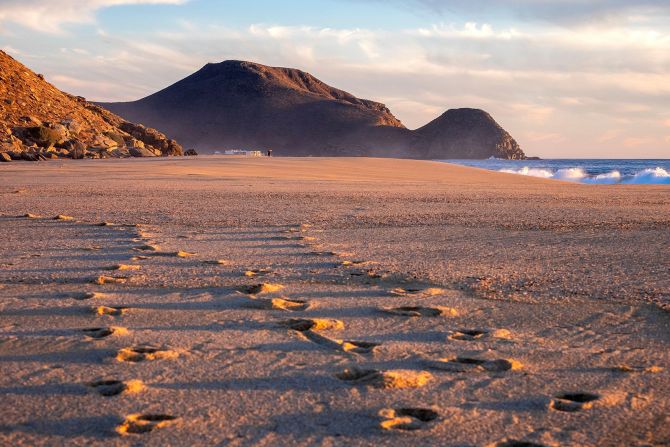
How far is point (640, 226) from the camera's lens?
884 centimetres

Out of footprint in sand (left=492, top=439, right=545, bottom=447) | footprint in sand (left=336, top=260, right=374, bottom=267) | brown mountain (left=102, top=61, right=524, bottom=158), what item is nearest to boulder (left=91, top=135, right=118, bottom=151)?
footprint in sand (left=336, top=260, right=374, bottom=267)

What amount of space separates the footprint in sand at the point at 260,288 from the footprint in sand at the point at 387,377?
1651 millimetres

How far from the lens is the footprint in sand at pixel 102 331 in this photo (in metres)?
3.51

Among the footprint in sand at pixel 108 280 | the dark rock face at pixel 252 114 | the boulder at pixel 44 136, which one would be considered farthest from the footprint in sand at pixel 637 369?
the dark rock face at pixel 252 114

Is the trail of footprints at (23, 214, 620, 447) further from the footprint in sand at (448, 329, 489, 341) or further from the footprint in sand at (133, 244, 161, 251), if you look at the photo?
the footprint in sand at (133, 244, 161, 251)

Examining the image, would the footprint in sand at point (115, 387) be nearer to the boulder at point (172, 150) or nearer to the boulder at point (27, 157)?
the boulder at point (27, 157)

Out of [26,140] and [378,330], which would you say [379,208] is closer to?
[378,330]

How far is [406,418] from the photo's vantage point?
8.35 ft

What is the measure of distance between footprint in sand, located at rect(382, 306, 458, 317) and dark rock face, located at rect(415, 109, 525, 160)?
473 ft

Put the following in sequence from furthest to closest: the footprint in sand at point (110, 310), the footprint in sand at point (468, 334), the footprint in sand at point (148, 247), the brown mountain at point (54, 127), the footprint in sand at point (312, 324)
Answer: the brown mountain at point (54, 127)
the footprint in sand at point (148, 247)
the footprint in sand at point (110, 310)
the footprint in sand at point (312, 324)
the footprint in sand at point (468, 334)

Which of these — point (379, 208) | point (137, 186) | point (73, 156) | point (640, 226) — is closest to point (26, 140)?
point (73, 156)

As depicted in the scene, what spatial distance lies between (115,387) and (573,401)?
1.68 meters

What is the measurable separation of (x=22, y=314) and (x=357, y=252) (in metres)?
3.12

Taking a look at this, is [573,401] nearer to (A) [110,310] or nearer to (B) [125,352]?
(B) [125,352]
